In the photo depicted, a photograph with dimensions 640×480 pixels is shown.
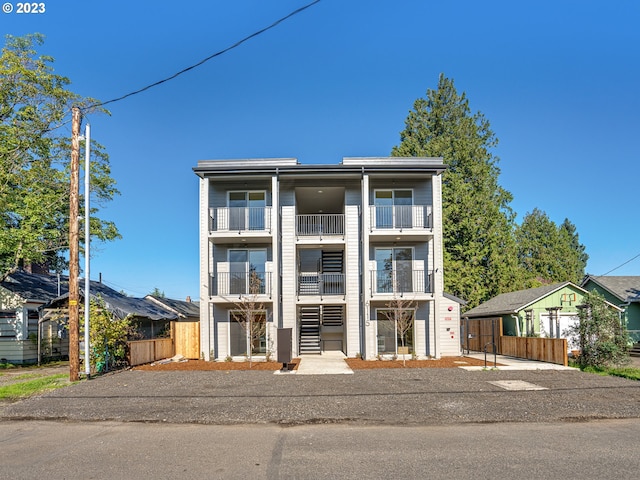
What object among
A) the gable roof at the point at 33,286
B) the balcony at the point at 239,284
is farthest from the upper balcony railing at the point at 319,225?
the gable roof at the point at 33,286

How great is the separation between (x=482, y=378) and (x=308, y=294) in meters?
9.15

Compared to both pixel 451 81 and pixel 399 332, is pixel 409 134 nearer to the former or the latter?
pixel 451 81

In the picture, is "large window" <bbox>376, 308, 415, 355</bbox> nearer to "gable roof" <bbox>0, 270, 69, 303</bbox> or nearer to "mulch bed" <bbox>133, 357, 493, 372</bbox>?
"mulch bed" <bbox>133, 357, 493, 372</bbox>

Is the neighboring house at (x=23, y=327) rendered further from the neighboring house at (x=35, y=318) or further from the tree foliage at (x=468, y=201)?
the tree foliage at (x=468, y=201)

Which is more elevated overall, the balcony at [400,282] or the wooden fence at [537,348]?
the balcony at [400,282]

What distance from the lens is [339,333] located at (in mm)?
21953

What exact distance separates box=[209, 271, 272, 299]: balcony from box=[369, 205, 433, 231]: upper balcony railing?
5.24 m

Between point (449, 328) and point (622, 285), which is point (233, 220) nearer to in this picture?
point (449, 328)

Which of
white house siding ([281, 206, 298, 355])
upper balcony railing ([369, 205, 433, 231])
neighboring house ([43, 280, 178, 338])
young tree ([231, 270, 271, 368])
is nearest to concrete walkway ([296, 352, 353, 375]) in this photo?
white house siding ([281, 206, 298, 355])

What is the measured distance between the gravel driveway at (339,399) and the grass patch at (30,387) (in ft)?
2.22

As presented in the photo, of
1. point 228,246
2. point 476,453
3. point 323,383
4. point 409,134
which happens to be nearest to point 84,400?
point 323,383

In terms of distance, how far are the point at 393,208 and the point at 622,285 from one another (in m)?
17.1

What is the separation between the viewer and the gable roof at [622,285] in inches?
1004

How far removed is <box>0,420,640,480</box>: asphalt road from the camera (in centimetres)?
570
